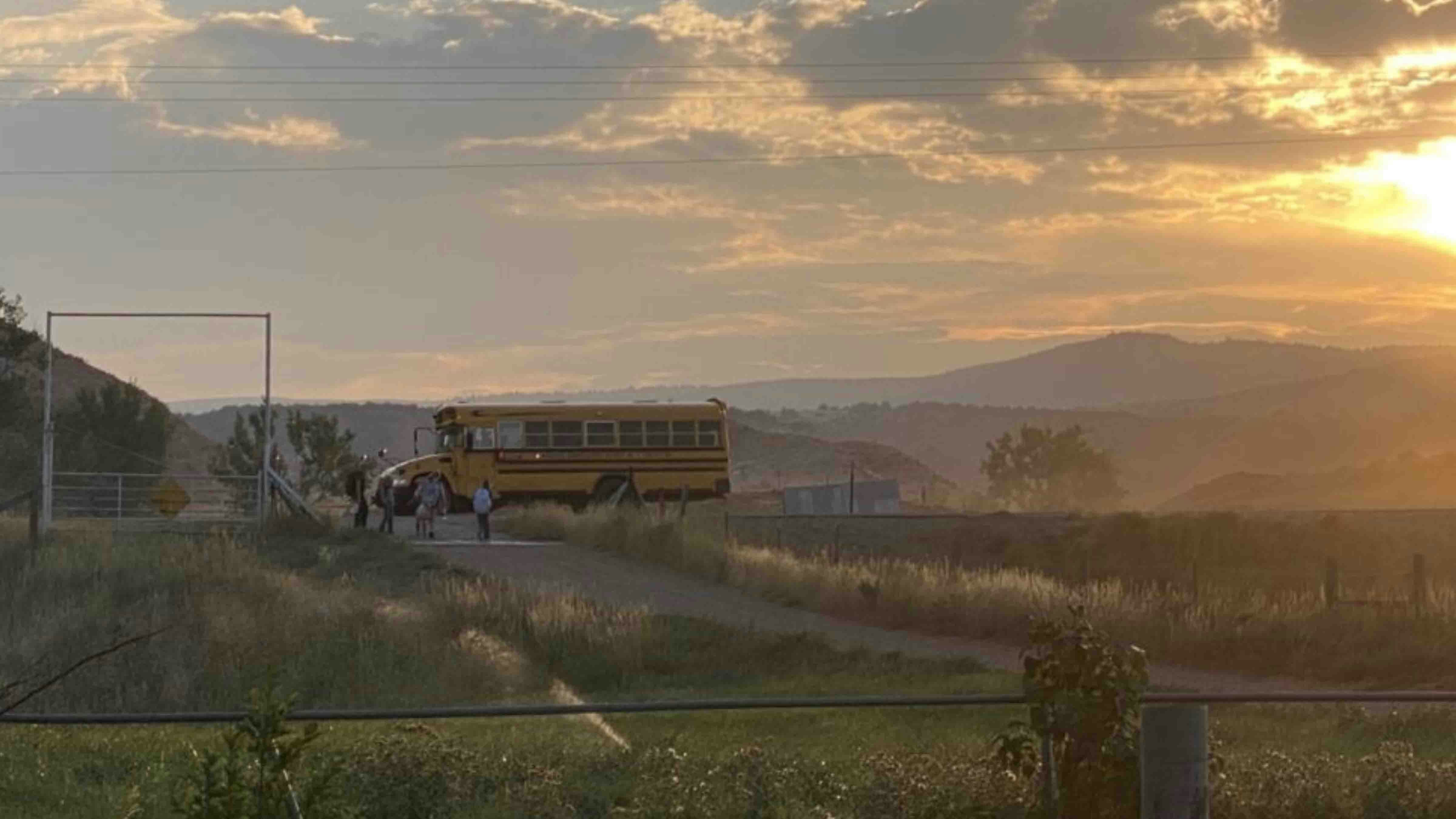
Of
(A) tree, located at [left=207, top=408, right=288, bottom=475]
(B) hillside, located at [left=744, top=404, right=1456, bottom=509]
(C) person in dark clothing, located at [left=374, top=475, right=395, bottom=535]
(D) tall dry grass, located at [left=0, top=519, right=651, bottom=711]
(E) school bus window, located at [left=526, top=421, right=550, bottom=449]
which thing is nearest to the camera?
(D) tall dry grass, located at [left=0, top=519, right=651, bottom=711]

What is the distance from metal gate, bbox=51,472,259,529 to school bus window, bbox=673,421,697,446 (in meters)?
11.1

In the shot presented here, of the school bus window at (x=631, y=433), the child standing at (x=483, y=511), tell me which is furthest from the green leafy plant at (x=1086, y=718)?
the school bus window at (x=631, y=433)

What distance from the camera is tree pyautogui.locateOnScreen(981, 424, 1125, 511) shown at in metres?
97.4

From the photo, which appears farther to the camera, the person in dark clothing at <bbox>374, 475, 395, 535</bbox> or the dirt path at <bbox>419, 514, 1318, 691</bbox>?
the person in dark clothing at <bbox>374, 475, 395, 535</bbox>

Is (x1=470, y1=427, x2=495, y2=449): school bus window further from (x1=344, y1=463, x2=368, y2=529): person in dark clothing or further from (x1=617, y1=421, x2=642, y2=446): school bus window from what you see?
(x1=344, y1=463, x2=368, y2=529): person in dark clothing

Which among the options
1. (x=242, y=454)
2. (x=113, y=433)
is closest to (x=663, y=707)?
(x=113, y=433)

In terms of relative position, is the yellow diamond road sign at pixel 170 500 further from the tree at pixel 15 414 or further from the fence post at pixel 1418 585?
the fence post at pixel 1418 585

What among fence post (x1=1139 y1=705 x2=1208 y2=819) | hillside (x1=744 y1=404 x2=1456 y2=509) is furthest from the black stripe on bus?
hillside (x1=744 y1=404 x2=1456 y2=509)

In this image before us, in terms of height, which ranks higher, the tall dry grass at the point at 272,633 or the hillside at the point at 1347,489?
the hillside at the point at 1347,489

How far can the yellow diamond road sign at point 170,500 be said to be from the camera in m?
49.8

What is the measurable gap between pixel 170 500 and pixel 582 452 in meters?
10.7

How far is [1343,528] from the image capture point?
174 feet

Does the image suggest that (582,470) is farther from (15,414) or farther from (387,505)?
(15,414)

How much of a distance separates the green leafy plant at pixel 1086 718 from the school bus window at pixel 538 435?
146 feet
